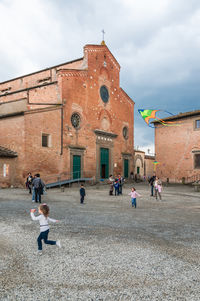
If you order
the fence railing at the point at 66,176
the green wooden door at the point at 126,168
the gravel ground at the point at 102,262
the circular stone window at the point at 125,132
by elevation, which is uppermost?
the circular stone window at the point at 125,132

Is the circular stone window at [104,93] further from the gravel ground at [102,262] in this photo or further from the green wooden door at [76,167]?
the gravel ground at [102,262]

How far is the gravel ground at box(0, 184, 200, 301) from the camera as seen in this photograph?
137 inches

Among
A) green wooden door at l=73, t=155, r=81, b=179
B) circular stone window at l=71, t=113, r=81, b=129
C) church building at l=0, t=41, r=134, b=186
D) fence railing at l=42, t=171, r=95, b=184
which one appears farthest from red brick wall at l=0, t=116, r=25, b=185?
circular stone window at l=71, t=113, r=81, b=129

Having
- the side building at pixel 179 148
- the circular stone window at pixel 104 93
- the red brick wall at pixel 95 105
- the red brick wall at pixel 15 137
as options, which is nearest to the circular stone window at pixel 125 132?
the red brick wall at pixel 95 105

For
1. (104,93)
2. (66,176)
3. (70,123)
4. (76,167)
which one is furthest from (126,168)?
(70,123)

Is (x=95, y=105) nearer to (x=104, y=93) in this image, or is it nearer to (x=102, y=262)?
(x=104, y=93)

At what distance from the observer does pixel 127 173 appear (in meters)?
32.1

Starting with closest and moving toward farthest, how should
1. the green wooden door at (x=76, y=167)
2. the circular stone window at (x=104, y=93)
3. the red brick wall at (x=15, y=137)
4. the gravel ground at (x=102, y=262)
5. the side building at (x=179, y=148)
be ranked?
1. the gravel ground at (x=102, y=262)
2. the red brick wall at (x=15, y=137)
3. the green wooden door at (x=76, y=167)
4. the side building at (x=179, y=148)
5. the circular stone window at (x=104, y=93)

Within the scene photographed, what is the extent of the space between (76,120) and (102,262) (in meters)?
21.4

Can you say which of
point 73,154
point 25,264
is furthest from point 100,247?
point 73,154

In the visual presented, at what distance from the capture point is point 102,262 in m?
4.59

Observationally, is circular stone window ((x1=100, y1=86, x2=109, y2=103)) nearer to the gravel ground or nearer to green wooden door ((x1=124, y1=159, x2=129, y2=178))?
green wooden door ((x1=124, y1=159, x2=129, y2=178))

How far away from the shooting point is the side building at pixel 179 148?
90.9 feet

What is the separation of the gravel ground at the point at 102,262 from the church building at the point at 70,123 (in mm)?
13136
